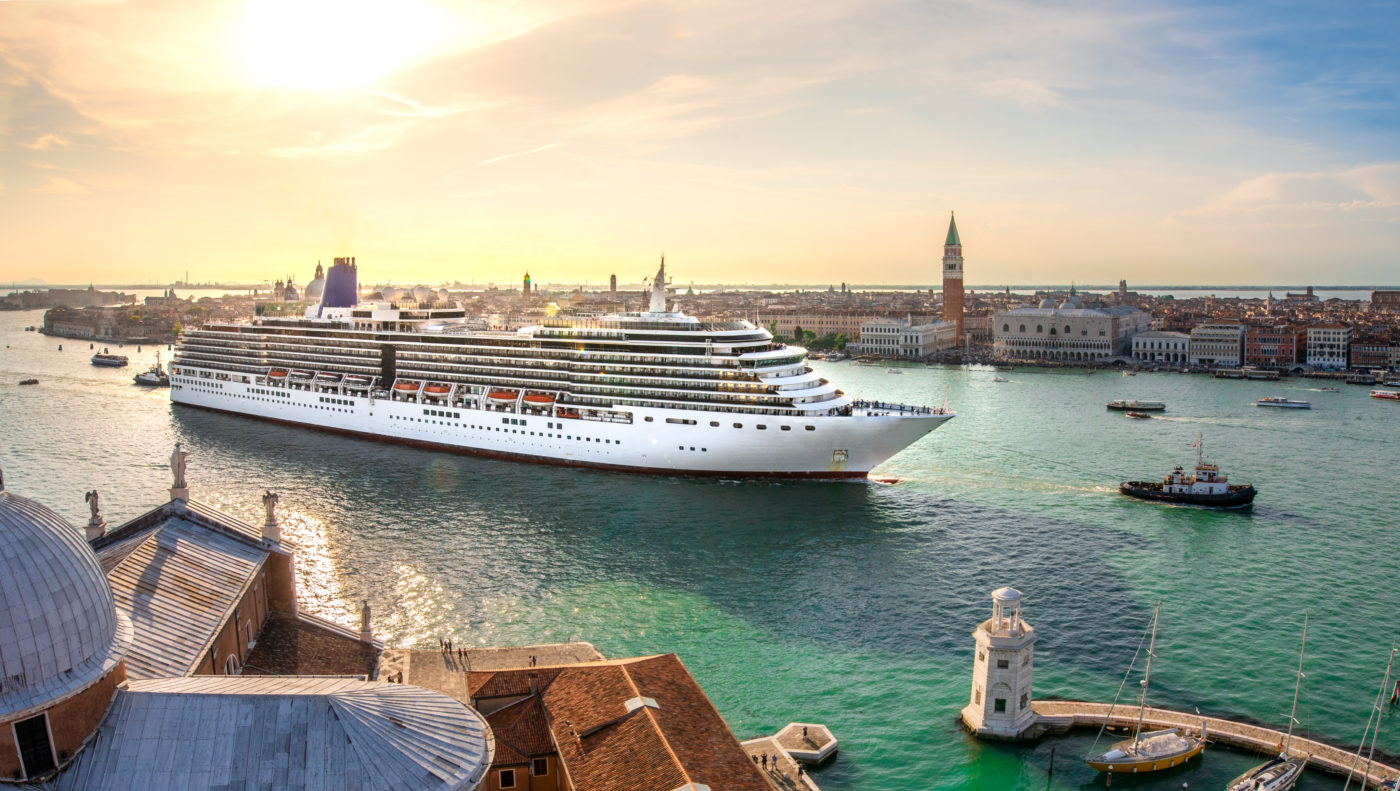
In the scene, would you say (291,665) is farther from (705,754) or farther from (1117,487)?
(1117,487)

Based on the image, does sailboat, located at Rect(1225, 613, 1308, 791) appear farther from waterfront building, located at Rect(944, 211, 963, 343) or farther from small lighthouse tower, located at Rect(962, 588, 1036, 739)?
waterfront building, located at Rect(944, 211, 963, 343)

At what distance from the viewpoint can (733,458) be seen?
3672cm

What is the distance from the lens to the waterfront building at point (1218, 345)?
92.4m

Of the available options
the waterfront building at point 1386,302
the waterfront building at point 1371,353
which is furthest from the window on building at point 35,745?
the waterfront building at point 1386,302

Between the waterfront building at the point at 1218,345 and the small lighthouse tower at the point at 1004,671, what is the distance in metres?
87.4

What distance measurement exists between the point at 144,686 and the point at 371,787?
287cm

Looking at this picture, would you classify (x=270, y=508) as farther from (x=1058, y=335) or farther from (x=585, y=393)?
(x=1058, y=335)

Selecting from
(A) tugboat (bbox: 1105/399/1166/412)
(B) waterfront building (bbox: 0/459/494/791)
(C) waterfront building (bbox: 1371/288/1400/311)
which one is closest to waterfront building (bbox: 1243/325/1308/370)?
(A) tugboat (bbox: 1105/399/1166/412)

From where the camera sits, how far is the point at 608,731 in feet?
45.3

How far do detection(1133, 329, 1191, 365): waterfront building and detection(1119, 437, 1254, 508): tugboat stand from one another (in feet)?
225

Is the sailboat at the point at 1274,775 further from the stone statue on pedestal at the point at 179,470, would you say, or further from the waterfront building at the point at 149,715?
the stone statue on pedestal at the point at 179,470

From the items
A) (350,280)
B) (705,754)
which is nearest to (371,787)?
(705,754)

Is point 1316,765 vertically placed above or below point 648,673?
below

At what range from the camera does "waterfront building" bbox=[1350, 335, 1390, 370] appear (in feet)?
282
